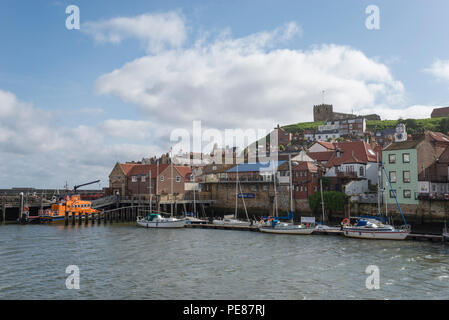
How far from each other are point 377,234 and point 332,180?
2088 cm

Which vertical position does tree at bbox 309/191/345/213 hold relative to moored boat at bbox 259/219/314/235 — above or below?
above

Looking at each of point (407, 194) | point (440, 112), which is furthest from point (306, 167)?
point (440, 112)

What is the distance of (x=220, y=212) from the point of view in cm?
7425

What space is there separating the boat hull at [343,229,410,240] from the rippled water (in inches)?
53.8

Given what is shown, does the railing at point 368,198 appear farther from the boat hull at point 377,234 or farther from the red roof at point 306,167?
the boat hull at point 377,234

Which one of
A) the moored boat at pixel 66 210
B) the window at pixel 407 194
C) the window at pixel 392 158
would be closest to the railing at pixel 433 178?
the window at pixel 407 194

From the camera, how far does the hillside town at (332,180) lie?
171 ft

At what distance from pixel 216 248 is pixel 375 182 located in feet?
122

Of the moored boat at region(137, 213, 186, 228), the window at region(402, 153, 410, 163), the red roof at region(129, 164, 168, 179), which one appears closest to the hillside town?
the window at region(402, 153, 410, 163)

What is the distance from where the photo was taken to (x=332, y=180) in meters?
62.7

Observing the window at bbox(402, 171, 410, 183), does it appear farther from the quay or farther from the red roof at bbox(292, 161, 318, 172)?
the red roof at bbox(292, 161, 318, 172)

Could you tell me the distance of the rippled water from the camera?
21953 millimetres

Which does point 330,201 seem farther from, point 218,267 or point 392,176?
point 218,267
